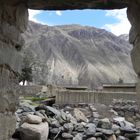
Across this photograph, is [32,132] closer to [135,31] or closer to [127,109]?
[135,31]

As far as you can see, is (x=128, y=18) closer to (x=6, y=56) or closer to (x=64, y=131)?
(x=6, y=56)

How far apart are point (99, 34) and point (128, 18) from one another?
447 feet

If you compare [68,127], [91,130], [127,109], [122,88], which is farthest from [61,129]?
[122,88]

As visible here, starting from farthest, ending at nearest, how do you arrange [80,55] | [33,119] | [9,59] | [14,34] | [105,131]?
1. [80,55]
2. [105,131]
3. [33,119]
4. [14,34]
5. [9,59]

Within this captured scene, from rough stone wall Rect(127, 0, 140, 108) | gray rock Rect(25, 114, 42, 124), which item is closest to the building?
gray rock Rect(25, 114, 42, 124)

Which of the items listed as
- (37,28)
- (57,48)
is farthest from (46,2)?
(37,28)

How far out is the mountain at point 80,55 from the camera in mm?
100938

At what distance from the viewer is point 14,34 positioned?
404cm

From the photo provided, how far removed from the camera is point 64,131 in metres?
8.04

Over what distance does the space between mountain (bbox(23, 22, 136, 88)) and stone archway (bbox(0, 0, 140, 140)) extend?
85.4 m

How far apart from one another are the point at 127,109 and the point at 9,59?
12.7 metres

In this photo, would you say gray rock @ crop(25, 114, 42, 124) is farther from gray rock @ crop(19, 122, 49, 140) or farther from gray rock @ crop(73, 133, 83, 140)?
gray rock @ crop(73, 133, 83, 140)

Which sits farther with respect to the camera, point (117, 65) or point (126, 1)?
point (117, 65)

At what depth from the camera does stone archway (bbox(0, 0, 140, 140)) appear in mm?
3814
